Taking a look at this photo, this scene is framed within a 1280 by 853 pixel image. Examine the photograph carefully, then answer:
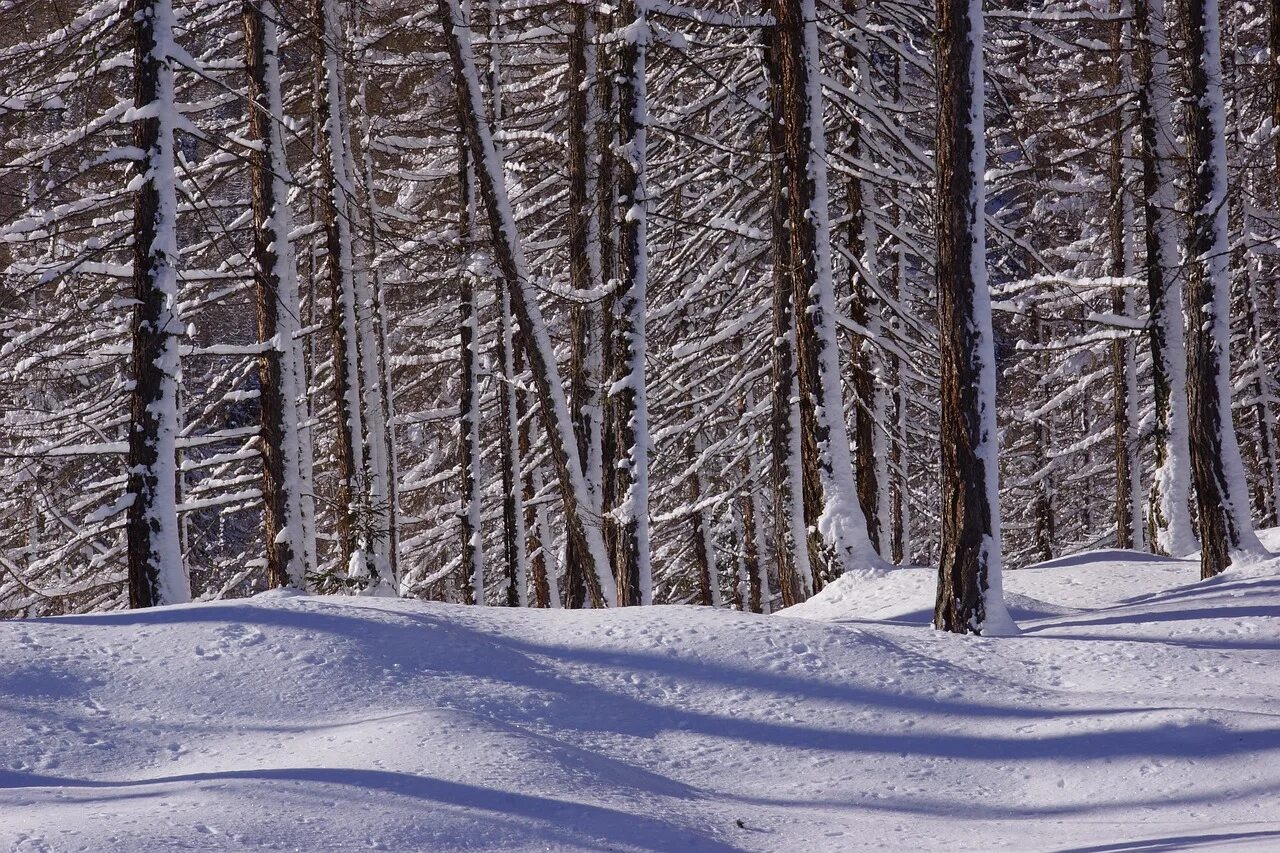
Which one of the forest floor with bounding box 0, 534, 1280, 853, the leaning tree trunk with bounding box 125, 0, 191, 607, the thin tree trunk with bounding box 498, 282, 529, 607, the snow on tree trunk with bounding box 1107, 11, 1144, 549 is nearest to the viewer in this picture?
the forest floor with bounding box 0, 534, 1280, 853

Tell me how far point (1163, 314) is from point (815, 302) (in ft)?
16.6

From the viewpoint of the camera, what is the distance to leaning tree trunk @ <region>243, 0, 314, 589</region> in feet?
42.7

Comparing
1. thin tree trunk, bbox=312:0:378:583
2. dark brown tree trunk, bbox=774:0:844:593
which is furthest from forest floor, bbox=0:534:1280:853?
thin tree trunk, bbox=312:0:378:583

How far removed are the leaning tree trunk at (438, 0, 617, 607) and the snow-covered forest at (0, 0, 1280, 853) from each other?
0.05m

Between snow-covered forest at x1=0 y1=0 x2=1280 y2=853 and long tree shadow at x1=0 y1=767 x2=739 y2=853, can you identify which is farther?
snow-covered forest at x1=0 y1=0 x2=1280 y2=853

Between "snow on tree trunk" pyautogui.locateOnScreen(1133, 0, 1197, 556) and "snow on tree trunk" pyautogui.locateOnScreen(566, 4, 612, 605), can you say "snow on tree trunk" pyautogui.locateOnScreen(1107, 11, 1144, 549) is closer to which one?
"snow on tree trunk" pyautogui.locateOnScreen(1133, 0, 1197, 556)

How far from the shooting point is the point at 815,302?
39.0 ft

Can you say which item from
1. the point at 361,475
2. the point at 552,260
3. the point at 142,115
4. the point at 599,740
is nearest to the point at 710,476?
the point at 552,260

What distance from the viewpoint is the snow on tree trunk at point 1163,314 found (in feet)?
45.5

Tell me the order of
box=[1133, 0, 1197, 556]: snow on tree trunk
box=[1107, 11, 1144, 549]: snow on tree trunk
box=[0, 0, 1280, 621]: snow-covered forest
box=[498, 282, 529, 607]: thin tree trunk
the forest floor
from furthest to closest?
1. box=[1107, 11, 1144, 549]: snow on tree trunk
2. box=[498, 282, 529, 607]: thin tree trunk
3. box=[1133, 0, 1197, 556]: snow on tree trunk
4. box=[0, 0, 1280, 621]: snow-covered forest
5. the forest floor

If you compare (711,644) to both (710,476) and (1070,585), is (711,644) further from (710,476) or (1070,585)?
(710,476)

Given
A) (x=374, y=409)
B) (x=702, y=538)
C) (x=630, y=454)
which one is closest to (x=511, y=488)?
(x=374, y=409)

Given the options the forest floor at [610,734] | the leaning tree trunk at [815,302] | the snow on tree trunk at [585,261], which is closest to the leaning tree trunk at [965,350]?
the forest floor at [610,734]

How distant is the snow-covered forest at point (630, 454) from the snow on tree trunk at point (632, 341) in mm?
56
